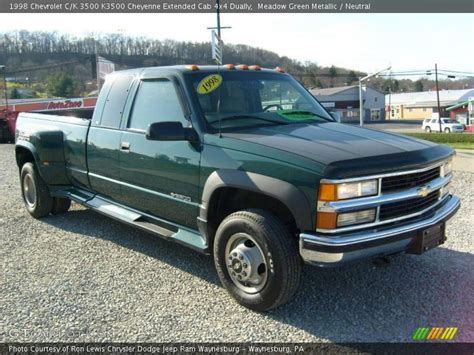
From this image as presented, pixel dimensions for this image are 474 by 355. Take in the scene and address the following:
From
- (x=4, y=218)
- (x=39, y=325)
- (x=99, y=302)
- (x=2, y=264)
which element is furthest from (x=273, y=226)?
(x=4, y=218)

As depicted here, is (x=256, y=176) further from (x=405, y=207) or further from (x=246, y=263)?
(x=405, y=207)

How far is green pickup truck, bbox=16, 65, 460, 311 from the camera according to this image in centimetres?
312

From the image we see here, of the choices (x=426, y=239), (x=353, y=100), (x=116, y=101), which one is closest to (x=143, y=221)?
(x=116, y=101)

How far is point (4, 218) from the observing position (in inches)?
255

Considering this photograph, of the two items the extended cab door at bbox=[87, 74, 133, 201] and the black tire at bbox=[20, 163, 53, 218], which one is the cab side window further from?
the black tire at bbox=[20, 163, 53, 218]

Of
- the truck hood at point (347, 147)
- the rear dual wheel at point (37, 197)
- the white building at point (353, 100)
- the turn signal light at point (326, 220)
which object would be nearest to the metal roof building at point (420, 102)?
the white building at point (353, 100)

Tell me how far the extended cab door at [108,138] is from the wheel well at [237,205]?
145 centimetres

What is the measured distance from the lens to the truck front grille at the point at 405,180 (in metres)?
3.25

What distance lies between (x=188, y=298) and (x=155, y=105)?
1874 mm

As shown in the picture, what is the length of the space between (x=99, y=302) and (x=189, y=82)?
6.72ft

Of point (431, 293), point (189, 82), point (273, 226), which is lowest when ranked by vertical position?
point (431, 293)

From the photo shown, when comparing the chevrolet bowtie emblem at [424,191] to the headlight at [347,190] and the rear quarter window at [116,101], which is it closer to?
the headlight at [347,190]

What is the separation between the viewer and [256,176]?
3.36 metres

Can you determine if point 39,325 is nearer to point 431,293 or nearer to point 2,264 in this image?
point 2,264
